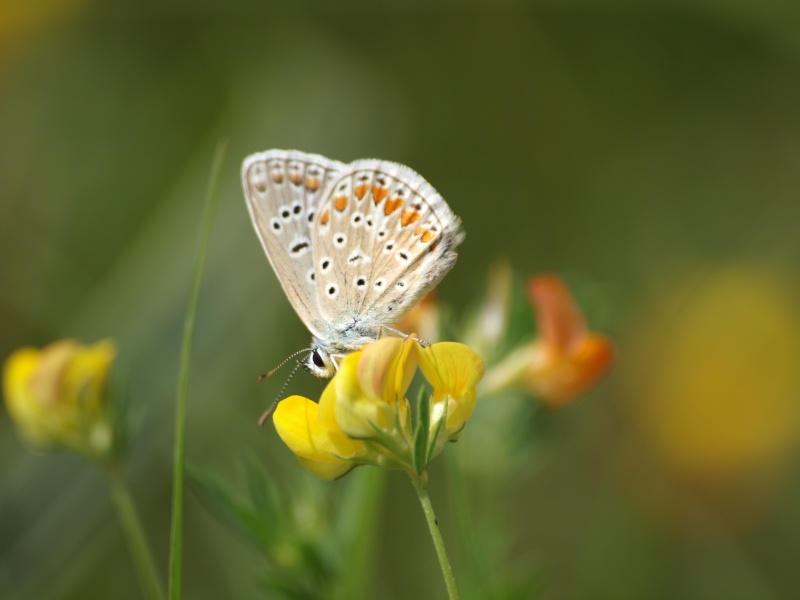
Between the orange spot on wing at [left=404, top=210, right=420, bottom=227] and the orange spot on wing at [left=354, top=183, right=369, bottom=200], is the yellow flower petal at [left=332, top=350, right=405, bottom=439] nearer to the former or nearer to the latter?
the orange spot on wing at [left=404, top=210, right=420, bottom=227]

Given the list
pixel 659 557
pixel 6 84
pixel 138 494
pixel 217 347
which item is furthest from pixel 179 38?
pixel 659 557

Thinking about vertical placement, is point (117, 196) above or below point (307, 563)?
above

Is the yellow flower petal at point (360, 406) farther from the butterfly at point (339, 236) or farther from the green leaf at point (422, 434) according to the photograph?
the butterfly at point (339, 236)

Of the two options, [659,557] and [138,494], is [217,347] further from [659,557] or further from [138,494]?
[659,557]

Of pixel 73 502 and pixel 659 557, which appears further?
pixel 659 557

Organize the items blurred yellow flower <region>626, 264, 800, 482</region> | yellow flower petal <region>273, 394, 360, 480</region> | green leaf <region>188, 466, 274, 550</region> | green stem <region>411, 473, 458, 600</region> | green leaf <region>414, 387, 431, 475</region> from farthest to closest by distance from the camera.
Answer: blurred yellow flower <region>626, 264, 800, 482</region>, green leaf <region>188, 466, 274, 550</region>, yellow flower petal <region>273, 394, 360, 480</region>, green leaf <region>414, 387, 431, 475</region>, green stem <region>411, 473, 458, 600</region>

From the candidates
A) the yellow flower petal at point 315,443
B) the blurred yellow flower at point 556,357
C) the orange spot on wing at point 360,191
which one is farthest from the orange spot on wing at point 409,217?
the yellow flower petal at point 315,443

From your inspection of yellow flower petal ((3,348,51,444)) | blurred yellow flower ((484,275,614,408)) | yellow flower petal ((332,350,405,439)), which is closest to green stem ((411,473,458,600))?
yellow flower petal ((332,350,405,439))
